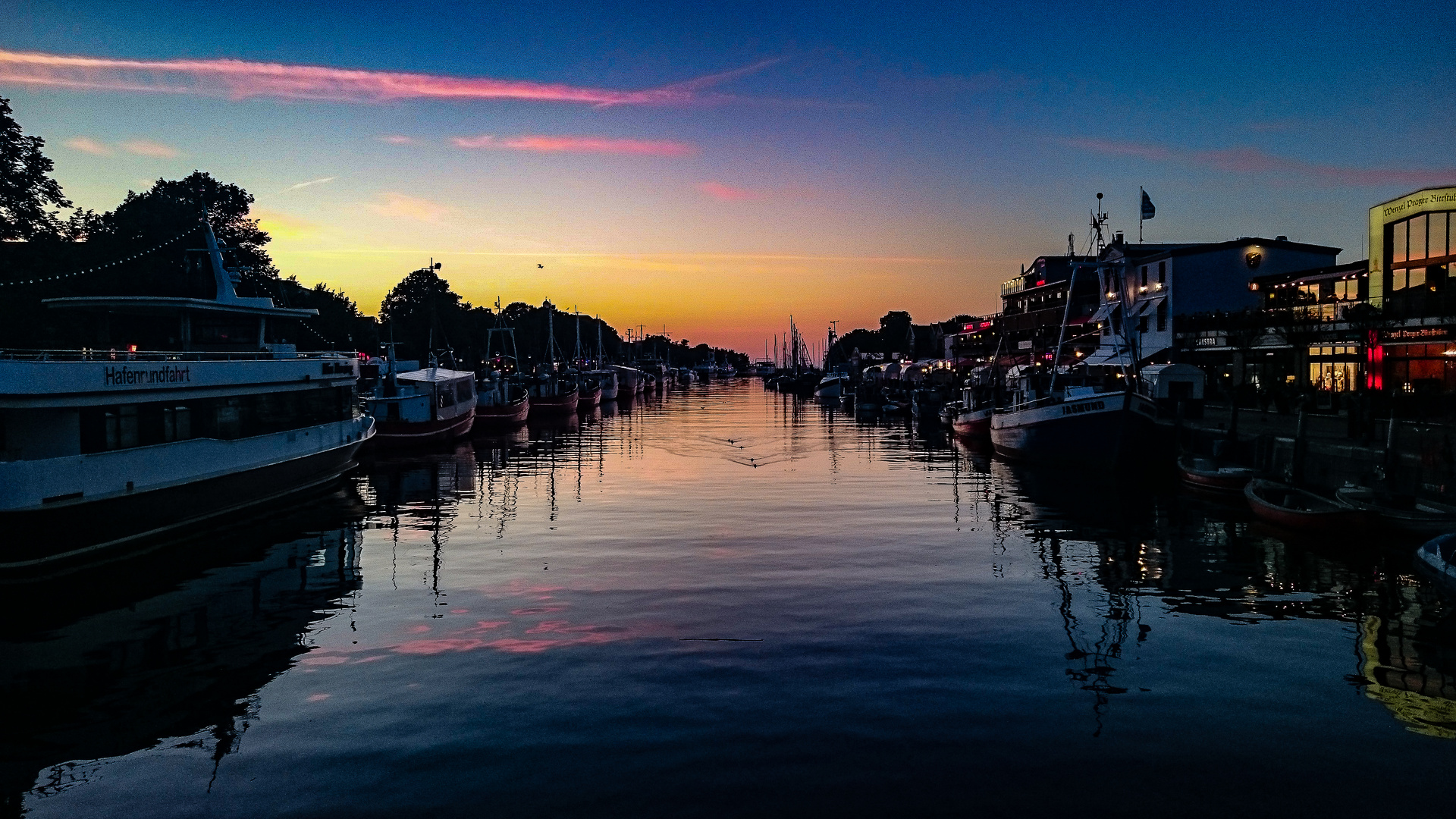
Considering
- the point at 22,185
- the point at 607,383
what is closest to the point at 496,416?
the point at 22,185

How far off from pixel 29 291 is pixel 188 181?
29.3m

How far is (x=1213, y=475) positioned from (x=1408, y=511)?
9.28m

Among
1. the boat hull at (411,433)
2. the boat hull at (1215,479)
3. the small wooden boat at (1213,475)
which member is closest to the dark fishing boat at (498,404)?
the boat hull at (411,433)

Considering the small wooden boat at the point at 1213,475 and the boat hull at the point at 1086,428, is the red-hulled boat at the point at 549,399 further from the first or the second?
the small wooden boat at the point at 1213,475

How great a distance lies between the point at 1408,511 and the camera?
25.1 m

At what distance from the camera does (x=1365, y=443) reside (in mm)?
29828

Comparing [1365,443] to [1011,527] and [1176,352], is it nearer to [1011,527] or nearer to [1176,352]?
[1011,527]

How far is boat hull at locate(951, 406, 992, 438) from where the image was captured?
56906 millimetres

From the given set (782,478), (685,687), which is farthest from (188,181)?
(685,687)

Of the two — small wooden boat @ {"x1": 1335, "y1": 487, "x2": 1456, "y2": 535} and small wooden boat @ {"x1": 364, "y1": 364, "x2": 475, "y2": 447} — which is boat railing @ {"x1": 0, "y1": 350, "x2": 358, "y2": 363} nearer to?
small wooden boat @ {"x1": 364, "y1": 364, "x2": 475, "y2": 447}

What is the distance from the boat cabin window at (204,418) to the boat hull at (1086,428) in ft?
106

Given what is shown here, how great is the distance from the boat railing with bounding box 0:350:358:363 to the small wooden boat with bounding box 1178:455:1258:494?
34.0m

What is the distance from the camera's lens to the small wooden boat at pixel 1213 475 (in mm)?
33344

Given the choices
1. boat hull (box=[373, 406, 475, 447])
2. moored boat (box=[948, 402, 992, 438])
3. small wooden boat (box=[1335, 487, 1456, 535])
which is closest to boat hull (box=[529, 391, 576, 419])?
boat hull (box=[373, 406, 475, 447])
